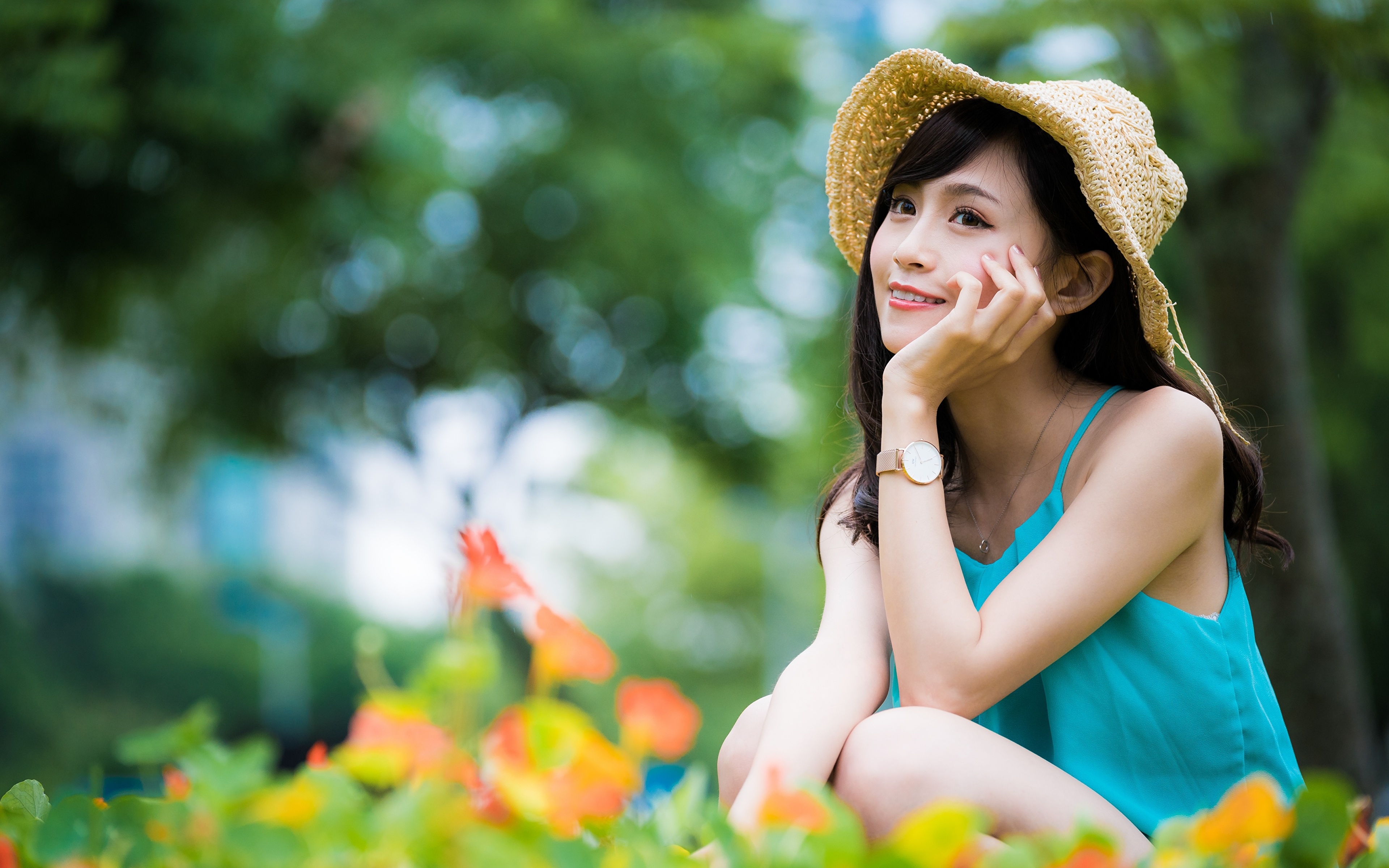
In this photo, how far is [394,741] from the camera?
87cm

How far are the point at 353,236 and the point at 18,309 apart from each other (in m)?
2.88

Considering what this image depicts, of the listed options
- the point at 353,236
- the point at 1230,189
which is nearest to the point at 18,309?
the point at 353,236

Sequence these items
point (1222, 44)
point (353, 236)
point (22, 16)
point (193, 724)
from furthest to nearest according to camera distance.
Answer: point (353, 236), point (22, 16), point (1222, 44), point (193, 724)

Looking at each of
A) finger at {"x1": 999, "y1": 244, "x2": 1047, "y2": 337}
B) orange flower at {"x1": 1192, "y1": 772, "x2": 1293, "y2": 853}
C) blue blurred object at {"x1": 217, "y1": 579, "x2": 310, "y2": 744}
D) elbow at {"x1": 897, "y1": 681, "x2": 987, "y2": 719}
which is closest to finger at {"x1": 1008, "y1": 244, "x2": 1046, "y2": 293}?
finger at {"x1": 999, "y1": 244, "x2": 1047, "y2": 337}

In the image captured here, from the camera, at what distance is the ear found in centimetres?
192

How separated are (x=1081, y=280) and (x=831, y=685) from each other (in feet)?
2.65

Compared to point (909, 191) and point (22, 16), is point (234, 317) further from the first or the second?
point (909, 191)

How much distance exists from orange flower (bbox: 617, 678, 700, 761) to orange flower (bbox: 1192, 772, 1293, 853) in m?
0.38

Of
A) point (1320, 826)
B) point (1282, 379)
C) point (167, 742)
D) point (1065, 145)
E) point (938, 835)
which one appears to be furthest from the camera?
point (1282, 379)

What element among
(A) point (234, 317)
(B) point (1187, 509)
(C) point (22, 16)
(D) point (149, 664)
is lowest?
(D) point (149, 664)

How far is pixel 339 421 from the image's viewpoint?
11.6m

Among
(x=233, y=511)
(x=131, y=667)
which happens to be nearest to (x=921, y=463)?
(x=131, y=667)

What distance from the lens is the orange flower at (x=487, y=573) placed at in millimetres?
862

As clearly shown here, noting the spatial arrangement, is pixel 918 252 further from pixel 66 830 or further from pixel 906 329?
pixel 66 830
